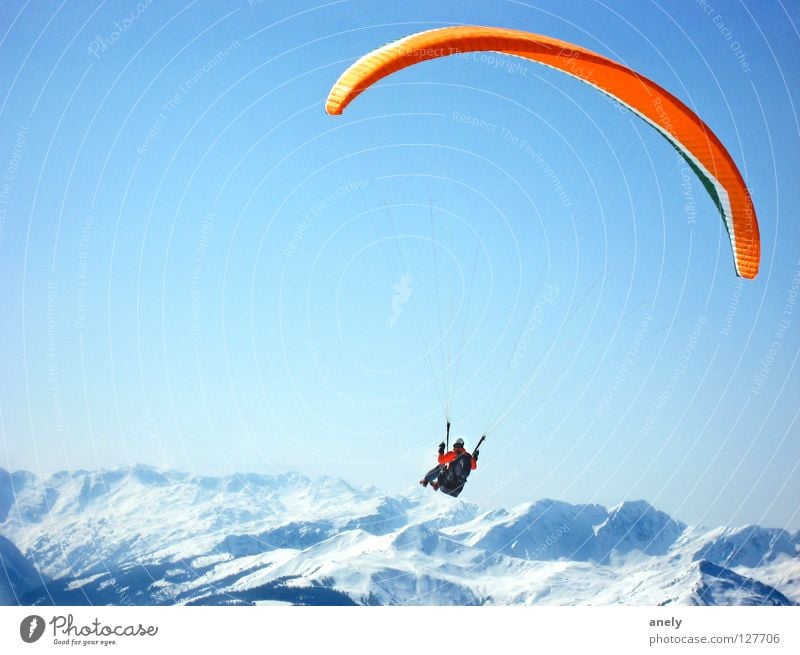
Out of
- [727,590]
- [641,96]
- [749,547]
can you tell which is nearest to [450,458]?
[641,96]

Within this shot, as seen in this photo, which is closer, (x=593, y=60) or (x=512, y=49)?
(x=512, y=49)

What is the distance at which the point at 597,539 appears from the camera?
17175cm

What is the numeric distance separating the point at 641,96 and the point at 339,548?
11962cm

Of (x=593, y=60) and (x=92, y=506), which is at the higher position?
(x=593, y=60)

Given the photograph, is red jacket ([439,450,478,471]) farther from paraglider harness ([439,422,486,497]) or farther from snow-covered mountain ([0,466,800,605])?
snow-covered mountain ([0,466,800,605])

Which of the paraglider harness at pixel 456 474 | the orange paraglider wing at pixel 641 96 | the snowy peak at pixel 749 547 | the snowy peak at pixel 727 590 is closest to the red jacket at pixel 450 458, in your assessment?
the paraglider harness at pixel 456 474

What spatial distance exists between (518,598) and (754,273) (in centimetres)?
11150

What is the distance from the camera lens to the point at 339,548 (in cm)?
12462

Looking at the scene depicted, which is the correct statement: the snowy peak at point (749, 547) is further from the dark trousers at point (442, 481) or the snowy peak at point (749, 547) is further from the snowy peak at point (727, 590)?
the dark trousers at point (442, 481)

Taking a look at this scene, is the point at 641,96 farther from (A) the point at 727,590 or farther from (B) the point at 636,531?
(B) the point at 636,531

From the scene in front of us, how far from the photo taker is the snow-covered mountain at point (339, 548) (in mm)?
102812
